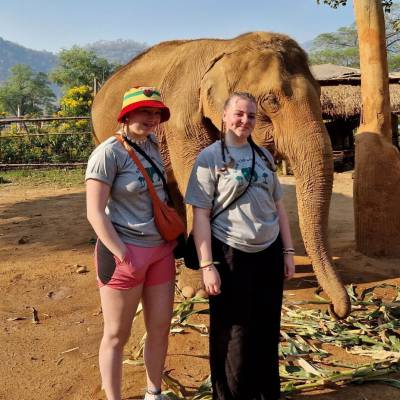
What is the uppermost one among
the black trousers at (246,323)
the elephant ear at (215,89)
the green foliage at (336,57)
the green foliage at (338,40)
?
the green foliage at (338,40)

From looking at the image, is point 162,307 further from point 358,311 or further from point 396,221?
point 396,221

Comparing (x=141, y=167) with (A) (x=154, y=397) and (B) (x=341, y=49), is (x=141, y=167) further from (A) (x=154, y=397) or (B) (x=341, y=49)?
(B) (x=341, y=49)

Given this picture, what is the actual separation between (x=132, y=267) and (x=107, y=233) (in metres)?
0.21

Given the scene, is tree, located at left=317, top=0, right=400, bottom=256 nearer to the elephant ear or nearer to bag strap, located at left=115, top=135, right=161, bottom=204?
the elephant ear

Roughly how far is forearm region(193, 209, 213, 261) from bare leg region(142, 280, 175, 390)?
0.99 feet

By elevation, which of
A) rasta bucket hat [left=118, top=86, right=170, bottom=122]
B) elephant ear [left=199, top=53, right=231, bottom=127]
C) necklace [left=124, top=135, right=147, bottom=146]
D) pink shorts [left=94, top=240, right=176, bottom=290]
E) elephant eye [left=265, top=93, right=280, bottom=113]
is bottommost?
pink shorts [left=94, top=240, right=176, bottom=290]

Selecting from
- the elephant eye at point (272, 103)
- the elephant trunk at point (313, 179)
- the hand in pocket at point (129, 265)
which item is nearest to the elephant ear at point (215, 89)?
the elephant eye at point (272, 103)

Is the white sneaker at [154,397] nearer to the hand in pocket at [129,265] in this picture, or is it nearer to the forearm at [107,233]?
the hand in pocket at [129,265]

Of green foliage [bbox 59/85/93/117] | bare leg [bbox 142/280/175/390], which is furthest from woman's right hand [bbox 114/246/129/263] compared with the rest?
green foliage [bbox 59/85/93/117]

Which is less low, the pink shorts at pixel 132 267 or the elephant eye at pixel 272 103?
the elephant eye at pixel 272 103

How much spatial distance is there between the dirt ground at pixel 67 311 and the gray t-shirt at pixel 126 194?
1139mm

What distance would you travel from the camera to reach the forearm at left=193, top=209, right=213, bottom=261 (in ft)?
7.62

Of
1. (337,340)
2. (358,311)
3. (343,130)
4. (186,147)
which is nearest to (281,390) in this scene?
(337,340)

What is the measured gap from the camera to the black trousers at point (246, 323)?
240 centimetres
